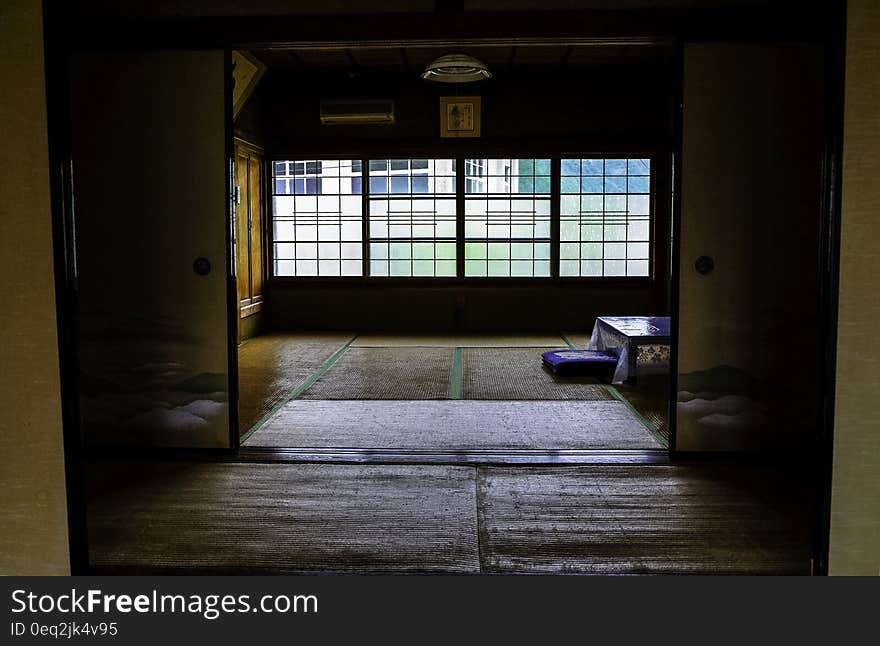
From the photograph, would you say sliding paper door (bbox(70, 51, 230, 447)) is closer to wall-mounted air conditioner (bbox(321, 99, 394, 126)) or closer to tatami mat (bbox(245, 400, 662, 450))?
tatami mat (bbox(245, 400, 662, 450))

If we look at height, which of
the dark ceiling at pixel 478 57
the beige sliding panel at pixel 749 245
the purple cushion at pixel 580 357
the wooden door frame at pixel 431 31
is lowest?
the purple cushion at pixel 580 357

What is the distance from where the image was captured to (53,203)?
189 cm

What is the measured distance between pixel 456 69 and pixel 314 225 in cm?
327

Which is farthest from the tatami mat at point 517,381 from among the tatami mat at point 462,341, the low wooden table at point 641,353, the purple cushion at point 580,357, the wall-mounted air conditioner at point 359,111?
the wall-mounted air conditioner at point 359,111

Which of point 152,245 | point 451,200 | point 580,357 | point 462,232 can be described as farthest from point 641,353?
point 451,200

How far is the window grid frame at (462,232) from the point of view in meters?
8.25

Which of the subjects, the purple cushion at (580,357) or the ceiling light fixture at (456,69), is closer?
the purple cushion at (580,357)

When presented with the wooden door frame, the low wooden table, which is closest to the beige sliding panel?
the wooden door frame

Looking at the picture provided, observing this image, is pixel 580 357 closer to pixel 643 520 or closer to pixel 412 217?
pixel 643 520

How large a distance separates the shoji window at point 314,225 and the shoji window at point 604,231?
2.27 meters

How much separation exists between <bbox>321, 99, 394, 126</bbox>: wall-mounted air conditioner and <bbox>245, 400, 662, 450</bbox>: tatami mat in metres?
4.36

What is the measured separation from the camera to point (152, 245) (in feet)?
11.2

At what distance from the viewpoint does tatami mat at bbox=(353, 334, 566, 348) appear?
716 cm

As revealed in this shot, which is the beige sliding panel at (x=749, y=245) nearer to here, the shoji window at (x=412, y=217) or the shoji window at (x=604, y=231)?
the shoji window at (x=604, y=231)
